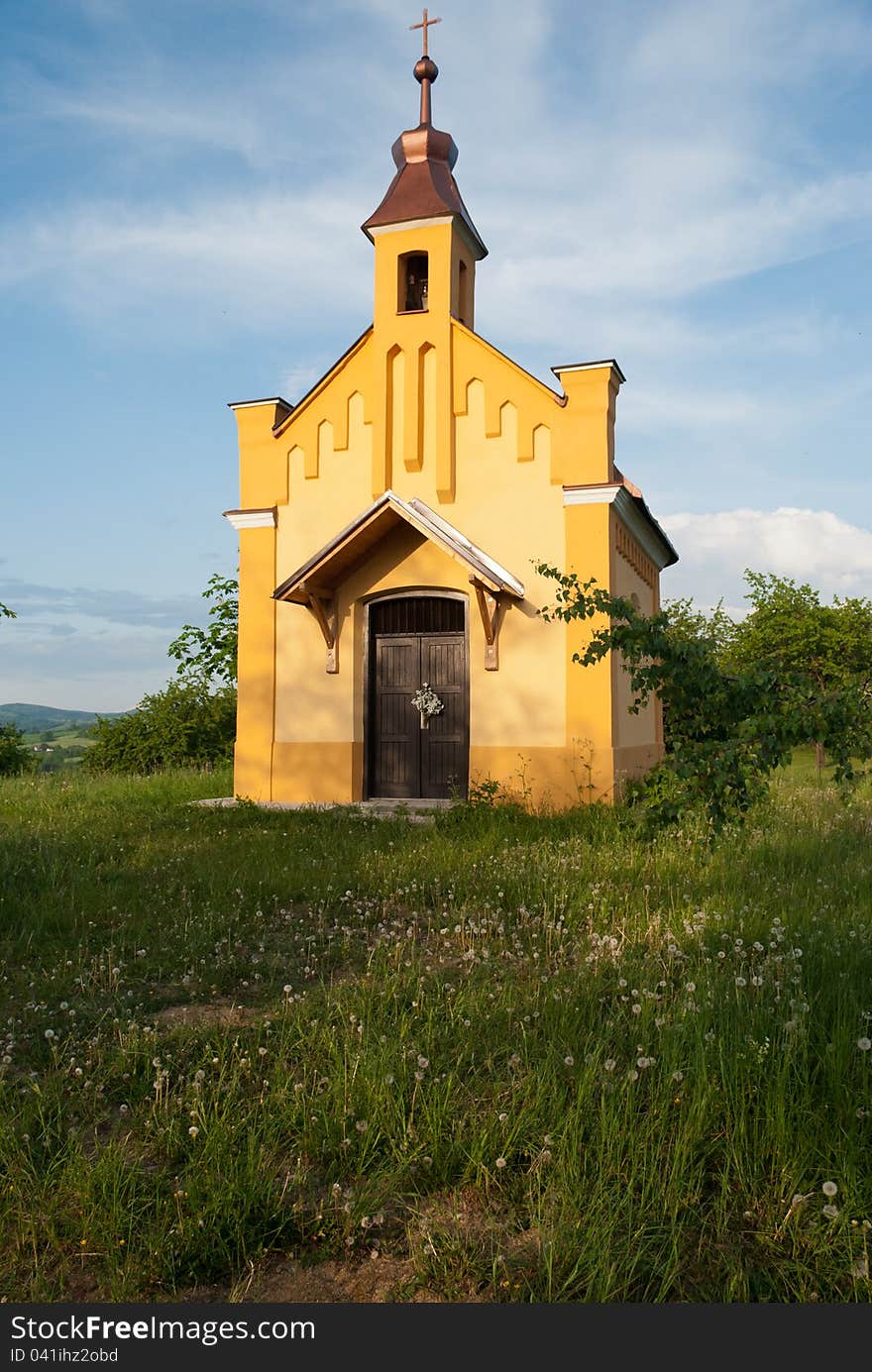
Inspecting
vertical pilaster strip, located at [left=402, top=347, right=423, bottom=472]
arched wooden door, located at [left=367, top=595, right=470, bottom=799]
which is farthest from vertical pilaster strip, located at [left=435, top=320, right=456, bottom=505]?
arched wooden door, located at [left=367, top=595, right=470, bottom=799]

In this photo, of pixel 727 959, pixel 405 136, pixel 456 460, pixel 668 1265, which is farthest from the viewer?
pixel 405 136

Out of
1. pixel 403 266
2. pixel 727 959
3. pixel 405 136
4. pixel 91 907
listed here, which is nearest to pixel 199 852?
pixel 91 907

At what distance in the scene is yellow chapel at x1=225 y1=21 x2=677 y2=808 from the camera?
12.7 m

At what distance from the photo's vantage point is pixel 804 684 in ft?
18.9

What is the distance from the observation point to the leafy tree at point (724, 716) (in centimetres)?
556

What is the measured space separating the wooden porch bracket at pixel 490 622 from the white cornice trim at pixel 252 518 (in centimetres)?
342

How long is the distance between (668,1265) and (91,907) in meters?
5.28

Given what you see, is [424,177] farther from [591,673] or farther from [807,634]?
[807,634]

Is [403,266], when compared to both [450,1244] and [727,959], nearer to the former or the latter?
[727,959]

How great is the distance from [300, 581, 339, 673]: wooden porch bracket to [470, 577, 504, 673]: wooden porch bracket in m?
2.12

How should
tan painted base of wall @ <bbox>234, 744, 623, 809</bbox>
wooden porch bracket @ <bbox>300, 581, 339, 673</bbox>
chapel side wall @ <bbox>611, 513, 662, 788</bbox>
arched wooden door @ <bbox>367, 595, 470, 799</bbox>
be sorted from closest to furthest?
tan painted base of wall @ <bbox>234, 744, 623, 809</bbox> < chapel side wall @ <bbox>611, 513, 662, 788</bbox> < arched wooden door @ <bbox>367, 595, 470, 799</bbox> < wooden porch bracket @ <bbox>300, 581, 339, 673</bbox>

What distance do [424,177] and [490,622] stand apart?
681 cm

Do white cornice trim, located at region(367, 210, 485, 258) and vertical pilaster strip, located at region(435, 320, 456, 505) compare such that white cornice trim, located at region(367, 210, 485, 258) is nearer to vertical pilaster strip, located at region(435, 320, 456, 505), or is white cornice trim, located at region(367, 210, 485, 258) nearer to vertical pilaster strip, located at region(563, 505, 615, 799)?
vertical pilaster strip, located at region(435, 320, 456, 505)

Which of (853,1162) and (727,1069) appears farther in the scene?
(727,1069)
